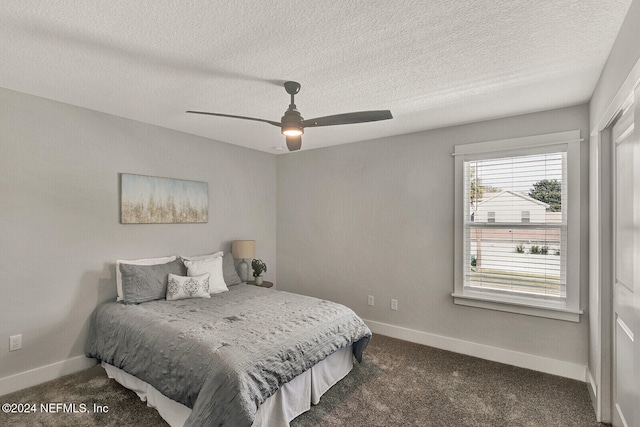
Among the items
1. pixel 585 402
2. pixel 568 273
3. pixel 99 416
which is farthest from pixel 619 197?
pixel 99 416

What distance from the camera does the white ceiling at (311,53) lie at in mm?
1665

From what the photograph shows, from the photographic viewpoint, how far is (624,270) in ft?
6.64

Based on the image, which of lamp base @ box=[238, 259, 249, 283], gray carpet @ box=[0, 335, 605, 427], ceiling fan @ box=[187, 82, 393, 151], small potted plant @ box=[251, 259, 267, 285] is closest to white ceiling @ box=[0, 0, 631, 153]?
ceiling fan @ box=[187, 82, 393, 151]

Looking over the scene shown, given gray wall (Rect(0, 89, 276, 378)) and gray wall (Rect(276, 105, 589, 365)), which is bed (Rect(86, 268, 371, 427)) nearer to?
gray wall (Rect(0, 89, 276, 378))

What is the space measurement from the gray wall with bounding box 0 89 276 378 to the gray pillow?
20.4 inches

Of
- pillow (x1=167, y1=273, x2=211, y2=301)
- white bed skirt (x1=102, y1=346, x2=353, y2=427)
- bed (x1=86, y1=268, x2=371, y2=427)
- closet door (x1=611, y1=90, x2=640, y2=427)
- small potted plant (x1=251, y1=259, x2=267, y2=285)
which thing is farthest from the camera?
small potted plant (x1=251, y1=259, x2=267, y2=285)

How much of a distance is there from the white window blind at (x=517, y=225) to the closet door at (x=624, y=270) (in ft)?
2.54

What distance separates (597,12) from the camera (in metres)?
1.65

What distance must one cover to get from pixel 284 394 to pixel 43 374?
7.57 feet

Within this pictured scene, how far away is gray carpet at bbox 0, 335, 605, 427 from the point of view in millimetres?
2320

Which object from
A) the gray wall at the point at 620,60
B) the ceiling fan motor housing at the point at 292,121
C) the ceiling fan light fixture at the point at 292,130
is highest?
the gray wall at the point at 620,60

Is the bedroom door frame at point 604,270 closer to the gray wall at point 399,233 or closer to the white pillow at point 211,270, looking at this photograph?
the gray wall at point 399,233

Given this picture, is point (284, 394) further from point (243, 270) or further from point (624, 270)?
point (624, 270)

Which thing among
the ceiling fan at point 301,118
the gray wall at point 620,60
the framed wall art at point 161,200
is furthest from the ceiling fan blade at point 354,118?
the framed wall art at point 161,200
